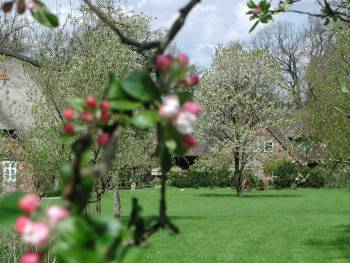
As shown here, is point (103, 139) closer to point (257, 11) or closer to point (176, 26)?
point (176, 26)

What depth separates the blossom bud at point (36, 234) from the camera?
481mm

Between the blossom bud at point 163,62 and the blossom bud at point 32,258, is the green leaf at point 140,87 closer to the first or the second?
the blossom bud at point 163,62

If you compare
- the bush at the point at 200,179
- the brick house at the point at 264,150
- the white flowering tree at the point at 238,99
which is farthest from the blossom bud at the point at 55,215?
the bush at the point at 200,179

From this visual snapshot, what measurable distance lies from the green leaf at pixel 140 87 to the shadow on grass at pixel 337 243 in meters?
10.7

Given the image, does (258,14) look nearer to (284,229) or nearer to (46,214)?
(46,214)

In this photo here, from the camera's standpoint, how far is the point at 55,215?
497 millimetres

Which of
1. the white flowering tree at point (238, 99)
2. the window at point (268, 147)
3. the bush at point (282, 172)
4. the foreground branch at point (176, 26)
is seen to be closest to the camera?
the foreground branch at point (176, 26)

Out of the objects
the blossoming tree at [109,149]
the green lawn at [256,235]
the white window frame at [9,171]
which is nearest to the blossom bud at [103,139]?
the blossoming tree at [109,149]

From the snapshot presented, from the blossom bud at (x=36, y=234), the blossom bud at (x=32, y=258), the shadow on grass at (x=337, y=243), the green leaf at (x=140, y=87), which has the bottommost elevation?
the shadow on grass at (x=337, y=243)

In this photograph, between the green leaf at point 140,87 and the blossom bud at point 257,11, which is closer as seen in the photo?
the green leaf at point 140,87

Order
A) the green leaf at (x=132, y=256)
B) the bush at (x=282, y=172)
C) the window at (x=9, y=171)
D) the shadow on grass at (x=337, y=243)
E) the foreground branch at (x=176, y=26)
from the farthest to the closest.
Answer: the bush at (x=282, y=172), the shadow on grass at (x=337, y=243), the window at (x=9, y=171), the foreground branch at (x=176, y=26), the green leaf at (x=132, y=256)

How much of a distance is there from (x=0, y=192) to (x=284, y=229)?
30.6ft

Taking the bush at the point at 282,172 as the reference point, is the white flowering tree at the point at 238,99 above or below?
above

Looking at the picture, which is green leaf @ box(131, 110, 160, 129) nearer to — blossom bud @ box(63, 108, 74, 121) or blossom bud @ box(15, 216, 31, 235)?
blossom bud @ box(63, 108, 74, 121)
